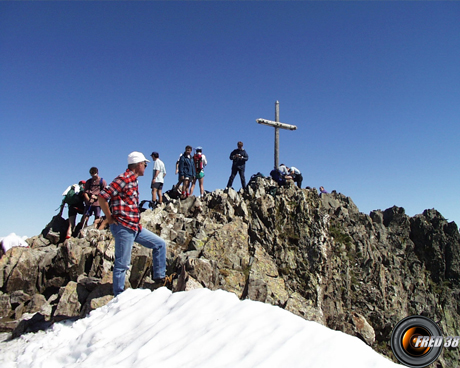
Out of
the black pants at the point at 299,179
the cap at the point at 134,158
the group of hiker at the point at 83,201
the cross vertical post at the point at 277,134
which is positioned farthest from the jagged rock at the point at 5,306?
the black pants at the point at 299,179

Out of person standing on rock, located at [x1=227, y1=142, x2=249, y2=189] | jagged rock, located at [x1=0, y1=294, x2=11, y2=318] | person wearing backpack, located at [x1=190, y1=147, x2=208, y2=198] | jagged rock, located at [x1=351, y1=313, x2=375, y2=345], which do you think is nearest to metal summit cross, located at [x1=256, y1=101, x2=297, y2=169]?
person standing on rock, located at [x1=227, y1=142, x2=249, y2=189]

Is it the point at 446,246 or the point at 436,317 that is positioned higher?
the point at 446,246

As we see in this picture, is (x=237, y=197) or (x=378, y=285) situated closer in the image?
(x=237, y=197)

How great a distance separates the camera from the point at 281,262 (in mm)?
18859

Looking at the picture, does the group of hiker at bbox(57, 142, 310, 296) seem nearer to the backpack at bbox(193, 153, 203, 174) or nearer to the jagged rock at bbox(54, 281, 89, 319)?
the backpack at bbox(193, 153, 203, 174)

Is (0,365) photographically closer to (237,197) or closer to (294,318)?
(294,318)

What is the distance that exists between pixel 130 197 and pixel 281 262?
46.1ft

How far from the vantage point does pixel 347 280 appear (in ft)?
70.3

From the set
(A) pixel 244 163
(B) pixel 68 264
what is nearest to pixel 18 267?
(B) pixel 68 264

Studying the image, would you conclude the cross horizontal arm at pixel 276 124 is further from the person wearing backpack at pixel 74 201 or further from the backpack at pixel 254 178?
the person wearing backpack at pixel 74 201

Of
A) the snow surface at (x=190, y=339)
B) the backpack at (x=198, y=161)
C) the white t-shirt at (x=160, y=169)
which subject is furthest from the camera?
the backpack at (x=198, y=161)

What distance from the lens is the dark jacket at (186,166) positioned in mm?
18453

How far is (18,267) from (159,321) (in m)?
10.1

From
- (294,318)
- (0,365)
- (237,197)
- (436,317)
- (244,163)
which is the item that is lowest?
(436,317)
